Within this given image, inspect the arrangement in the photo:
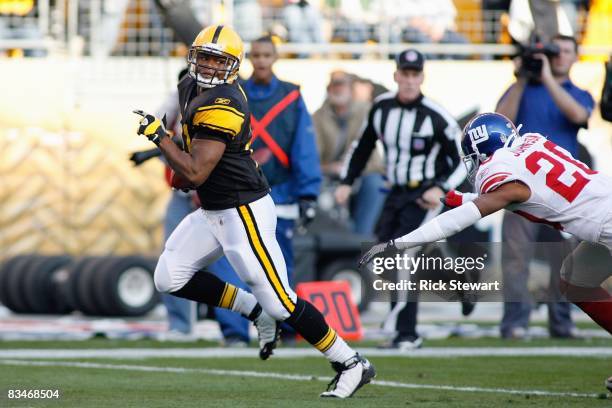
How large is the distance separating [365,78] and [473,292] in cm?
850

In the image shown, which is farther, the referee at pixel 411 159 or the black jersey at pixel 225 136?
the referee at pixel 411 159

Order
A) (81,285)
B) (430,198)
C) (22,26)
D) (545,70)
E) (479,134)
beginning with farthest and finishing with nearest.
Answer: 1. (22,26)
2. (81,285)
3. (545,70)
4. (430,198)
5. (479,134)

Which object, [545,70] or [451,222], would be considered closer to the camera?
[451,222]

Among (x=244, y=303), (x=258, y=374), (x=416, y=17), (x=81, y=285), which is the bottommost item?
(x=81, y=285)

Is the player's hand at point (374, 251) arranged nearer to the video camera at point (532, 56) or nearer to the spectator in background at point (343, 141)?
the video camera at point (532, 56)

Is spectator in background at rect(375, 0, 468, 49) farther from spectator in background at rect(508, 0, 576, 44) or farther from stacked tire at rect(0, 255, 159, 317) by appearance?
stacked tire at rect(0, 255, 159, 317)

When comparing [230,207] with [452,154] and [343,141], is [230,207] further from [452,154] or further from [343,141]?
[343,141]

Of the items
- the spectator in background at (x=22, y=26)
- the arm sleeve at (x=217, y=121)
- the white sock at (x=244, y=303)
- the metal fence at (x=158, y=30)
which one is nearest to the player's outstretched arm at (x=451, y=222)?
the arm sleeve at (x=217, y=121)

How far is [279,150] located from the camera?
9.38 meters

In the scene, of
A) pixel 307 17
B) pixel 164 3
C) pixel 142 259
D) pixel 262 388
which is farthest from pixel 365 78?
pixel 262 388

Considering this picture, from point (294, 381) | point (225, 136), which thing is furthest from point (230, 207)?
point (294, 381)

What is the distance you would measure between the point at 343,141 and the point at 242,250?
7.06 m

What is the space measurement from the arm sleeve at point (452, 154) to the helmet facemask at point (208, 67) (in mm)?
2973

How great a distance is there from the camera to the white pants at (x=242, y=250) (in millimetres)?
6609
